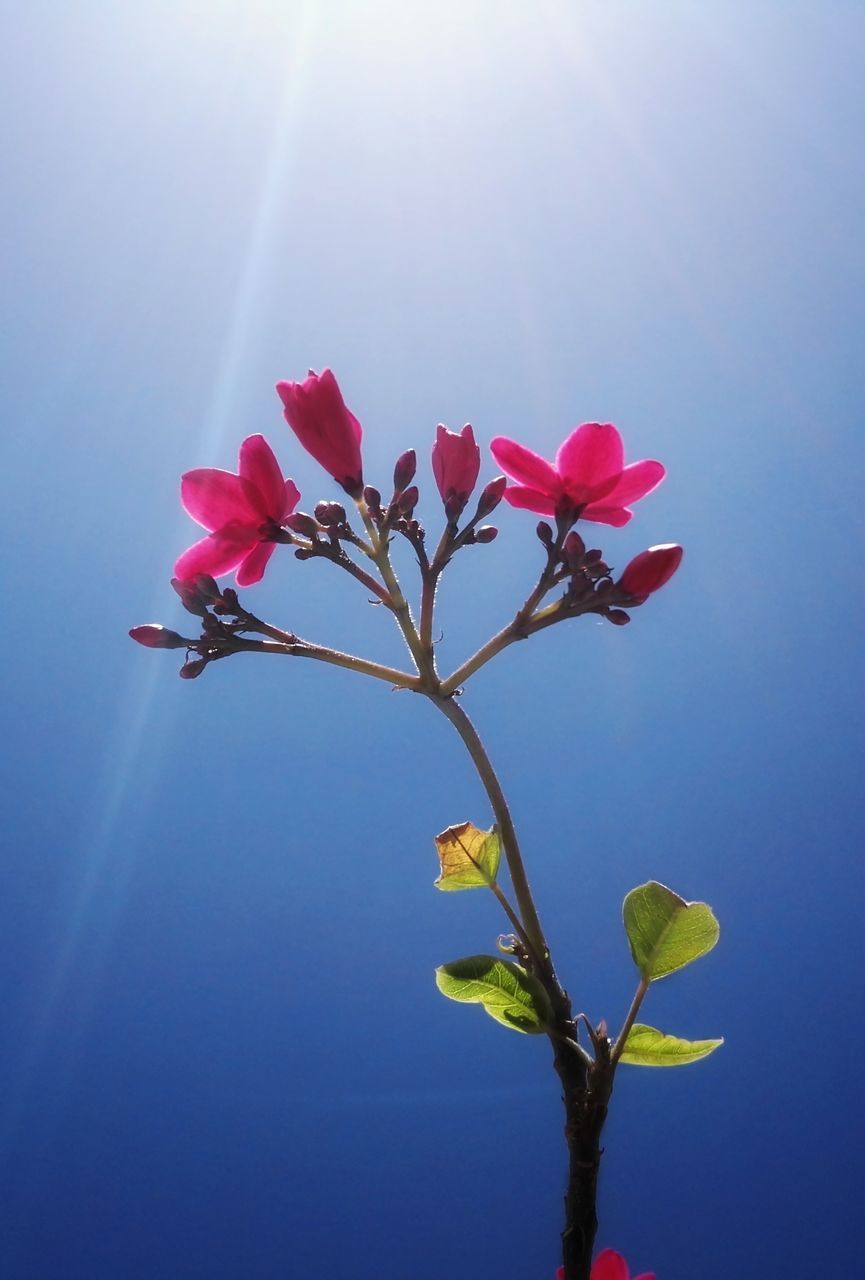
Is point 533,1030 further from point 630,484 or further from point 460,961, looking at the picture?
point 630,484

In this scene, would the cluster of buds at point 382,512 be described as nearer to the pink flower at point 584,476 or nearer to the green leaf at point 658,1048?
the pink flower at point 584,476

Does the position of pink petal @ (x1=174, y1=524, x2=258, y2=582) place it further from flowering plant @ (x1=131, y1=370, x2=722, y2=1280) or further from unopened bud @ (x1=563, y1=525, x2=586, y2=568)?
unopened bud @ (x1=563, y1=525, x2=586, y2=568)

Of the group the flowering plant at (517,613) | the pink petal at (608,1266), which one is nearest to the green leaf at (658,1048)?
the flowering plant at (517,613)

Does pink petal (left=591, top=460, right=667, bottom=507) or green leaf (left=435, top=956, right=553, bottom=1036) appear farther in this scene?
pink petal (left=591, top=460, right=667, bottom=507)

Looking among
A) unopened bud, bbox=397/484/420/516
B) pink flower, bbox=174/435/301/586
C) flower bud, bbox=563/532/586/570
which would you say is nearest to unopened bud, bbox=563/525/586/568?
flower bud, bbox=563/532/586/570

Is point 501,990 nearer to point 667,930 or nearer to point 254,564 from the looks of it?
point 667,930

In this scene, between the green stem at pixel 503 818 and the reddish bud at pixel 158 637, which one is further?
the reddish bud at pixel 158 637
